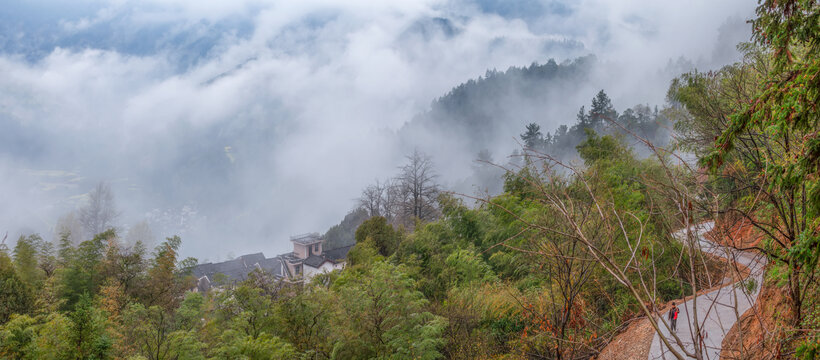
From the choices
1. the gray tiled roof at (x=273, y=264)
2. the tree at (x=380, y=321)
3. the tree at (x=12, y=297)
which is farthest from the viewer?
the gray tiled roof at (x=273, y=264)

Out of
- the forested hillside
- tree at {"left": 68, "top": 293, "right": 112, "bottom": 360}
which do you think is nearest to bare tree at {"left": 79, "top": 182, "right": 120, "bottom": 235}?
the forested hillside

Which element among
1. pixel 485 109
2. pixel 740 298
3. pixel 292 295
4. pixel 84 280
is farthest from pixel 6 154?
pixel 740 298

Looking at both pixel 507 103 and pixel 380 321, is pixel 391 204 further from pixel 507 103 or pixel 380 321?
pixel 507 103

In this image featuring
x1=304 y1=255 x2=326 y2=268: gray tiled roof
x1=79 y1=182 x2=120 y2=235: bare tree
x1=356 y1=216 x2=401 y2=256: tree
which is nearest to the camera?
x1=356 y1=216 x2=401 y2=256: tree

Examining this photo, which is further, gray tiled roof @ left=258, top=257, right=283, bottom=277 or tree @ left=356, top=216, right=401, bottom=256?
gray tiled roof @ left=258, top=257, right=283, bottom=277

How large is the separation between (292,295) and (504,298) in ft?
14.5

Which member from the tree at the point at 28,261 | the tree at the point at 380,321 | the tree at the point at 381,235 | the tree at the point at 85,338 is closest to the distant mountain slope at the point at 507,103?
the tree at the point at 381,235

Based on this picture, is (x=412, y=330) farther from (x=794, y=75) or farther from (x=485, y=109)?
(x=485, y=109)

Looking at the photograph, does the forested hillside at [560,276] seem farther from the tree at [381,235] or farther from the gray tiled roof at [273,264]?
the gray tiled roof at [273,264]

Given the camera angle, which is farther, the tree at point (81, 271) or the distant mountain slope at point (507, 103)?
the distant mountain slope at point (507, 103)

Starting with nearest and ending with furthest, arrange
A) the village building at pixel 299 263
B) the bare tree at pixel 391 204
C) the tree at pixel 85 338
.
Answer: the tree at pixel 85 338 → the bare tree at pixel 391 204 → the village building at pixel 299 263

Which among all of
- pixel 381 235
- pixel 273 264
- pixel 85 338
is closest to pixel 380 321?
pixel 85 338

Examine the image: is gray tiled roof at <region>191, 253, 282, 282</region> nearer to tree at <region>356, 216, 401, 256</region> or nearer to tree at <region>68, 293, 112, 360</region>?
tree at <region>356, 216, 401, 256</region>

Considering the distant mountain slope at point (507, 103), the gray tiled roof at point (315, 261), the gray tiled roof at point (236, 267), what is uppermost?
the distant mountain slope at point (507, 103)
